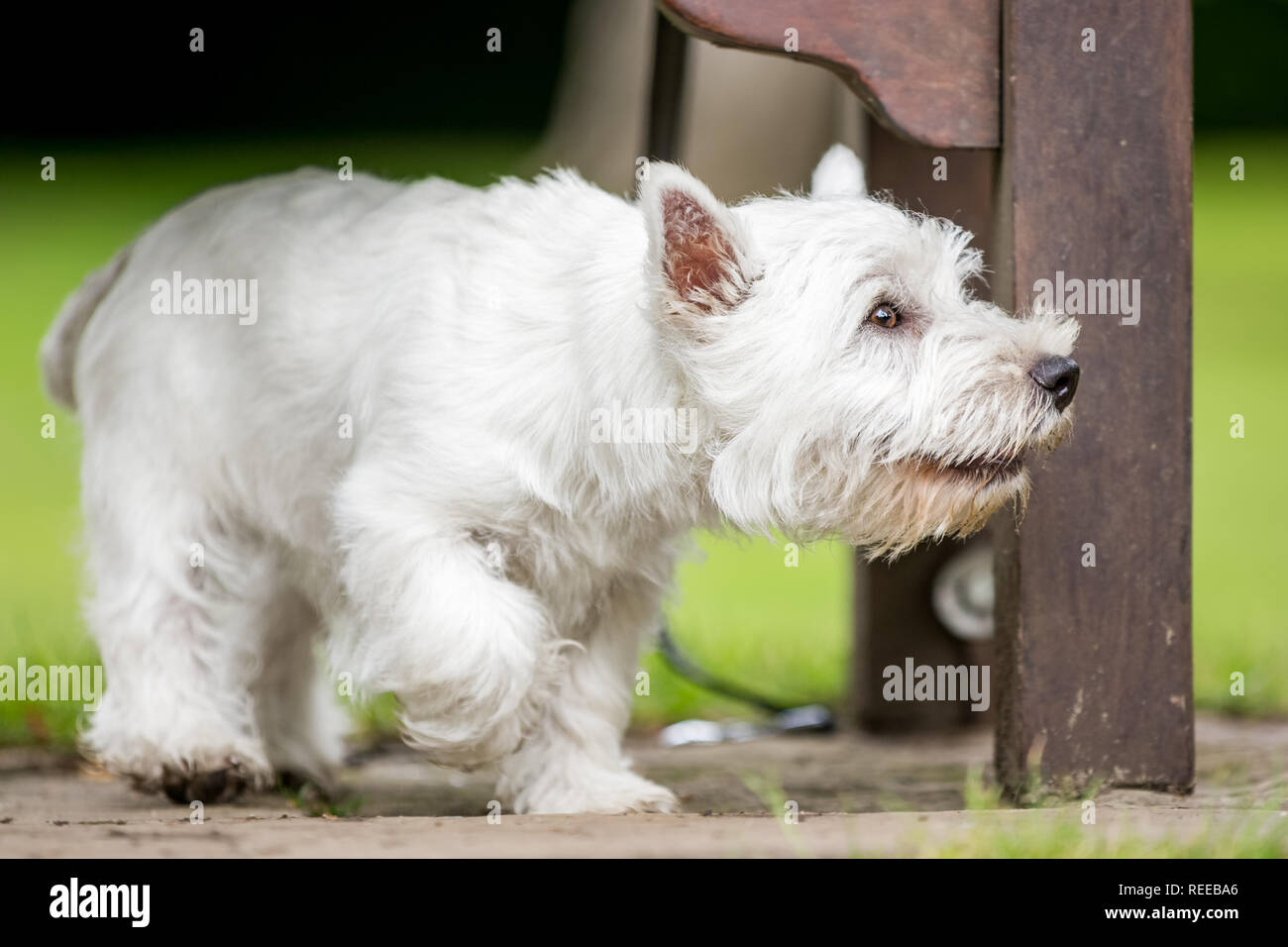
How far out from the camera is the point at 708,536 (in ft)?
22.1

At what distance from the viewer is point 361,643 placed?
13.3ft

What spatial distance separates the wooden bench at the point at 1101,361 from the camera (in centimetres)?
391

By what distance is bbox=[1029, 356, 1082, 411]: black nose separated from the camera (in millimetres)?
3527

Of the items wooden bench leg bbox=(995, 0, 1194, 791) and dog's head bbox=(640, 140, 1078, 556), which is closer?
dog's head bbox=(640, 140, 1078, 556)

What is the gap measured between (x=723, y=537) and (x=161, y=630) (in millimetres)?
1607

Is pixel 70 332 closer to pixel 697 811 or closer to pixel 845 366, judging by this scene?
pixel 697 811

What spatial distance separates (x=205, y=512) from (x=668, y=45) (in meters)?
2.43

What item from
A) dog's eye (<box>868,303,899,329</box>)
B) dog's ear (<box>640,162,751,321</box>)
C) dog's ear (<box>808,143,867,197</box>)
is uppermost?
dog's ear (<box>808,143,867,197</box>)

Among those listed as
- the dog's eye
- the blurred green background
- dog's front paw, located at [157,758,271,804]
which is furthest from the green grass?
dog's front paw, located at [157,758,271,804]

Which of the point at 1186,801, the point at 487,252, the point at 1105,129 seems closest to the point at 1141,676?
the point at 1186,801

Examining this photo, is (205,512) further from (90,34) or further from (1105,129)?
(90,34)

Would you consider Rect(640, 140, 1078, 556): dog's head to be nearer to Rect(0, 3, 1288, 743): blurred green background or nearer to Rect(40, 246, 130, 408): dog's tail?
Rect(0, 3, 1288, 743): blurred green background

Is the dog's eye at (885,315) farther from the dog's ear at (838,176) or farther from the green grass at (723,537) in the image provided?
the green grass at (723,537)

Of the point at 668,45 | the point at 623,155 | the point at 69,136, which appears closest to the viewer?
the point at 668,45
